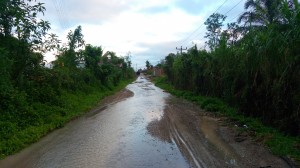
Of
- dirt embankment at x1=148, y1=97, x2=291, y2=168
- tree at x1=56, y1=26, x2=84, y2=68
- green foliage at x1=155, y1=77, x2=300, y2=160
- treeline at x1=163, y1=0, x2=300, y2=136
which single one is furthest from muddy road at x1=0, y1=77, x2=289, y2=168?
tree at x1=56, y1=26, x2=84, y2=68

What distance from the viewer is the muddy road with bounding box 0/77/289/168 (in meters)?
7.48

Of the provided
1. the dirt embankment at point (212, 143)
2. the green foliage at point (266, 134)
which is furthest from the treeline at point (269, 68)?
the dirt embankment at point (212, 143)

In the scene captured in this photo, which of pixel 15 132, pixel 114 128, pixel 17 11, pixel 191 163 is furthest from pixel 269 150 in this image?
pixel 17 11

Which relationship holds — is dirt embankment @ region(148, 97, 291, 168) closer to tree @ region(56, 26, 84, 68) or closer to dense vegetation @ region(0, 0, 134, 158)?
dense vegetation @ region(0, 0, 134, 158)

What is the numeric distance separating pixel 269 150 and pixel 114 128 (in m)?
5.37

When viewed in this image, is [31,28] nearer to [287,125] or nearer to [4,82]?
→ [4,82]

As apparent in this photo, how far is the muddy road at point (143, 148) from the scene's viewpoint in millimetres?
7476

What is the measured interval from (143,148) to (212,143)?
201cm

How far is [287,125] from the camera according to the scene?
1018 cm

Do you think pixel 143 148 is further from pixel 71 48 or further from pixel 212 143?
pixel 71 48

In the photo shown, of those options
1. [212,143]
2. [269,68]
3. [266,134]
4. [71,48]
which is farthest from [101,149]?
[71,48]

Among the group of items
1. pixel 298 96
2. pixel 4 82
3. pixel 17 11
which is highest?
pixel 17 11

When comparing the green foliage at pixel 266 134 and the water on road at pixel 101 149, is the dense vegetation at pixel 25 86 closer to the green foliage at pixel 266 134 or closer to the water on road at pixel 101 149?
the water on road at pixel 101 149

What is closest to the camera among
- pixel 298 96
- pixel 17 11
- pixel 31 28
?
pixel 298 96
